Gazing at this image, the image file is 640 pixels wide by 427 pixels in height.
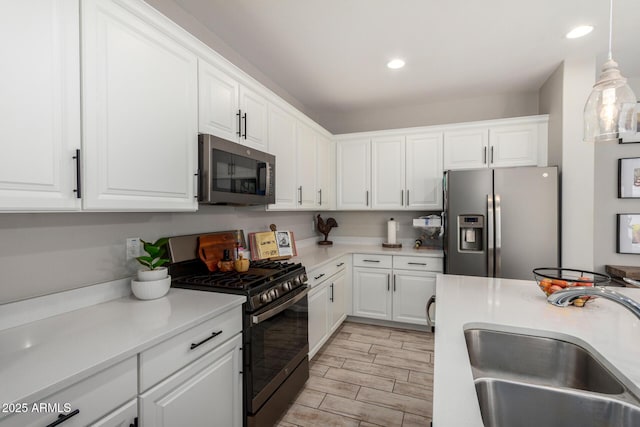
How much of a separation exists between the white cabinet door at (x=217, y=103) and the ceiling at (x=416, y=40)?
0.54 meters

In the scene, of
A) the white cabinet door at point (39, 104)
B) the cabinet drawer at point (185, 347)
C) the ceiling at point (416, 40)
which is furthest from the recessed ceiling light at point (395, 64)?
the cabinet drawer at point (185, 347)

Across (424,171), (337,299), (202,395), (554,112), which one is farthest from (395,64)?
(202,395)

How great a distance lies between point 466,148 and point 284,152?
2055 millimetres

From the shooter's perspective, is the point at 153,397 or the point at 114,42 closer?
the point at 153,397

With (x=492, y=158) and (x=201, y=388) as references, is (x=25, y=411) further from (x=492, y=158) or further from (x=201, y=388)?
(x=492, y=158)

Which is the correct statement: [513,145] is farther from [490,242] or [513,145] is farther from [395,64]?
[395,64]

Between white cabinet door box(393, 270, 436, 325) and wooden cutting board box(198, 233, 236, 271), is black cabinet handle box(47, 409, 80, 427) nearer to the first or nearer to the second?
wooden cutting board box(198, 233, 236, 271)

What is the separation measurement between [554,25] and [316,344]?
3098 mm

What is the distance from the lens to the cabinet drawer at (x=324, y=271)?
8.40 feet

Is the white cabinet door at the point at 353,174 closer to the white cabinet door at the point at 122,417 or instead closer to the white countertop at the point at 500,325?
the white countertop at the point at 500,325

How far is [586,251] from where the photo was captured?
2.78 m

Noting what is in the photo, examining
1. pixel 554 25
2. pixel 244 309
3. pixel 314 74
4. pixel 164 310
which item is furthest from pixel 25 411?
pixel 554 25

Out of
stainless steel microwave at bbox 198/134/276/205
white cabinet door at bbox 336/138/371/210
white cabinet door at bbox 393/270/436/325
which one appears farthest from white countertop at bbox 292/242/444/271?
stainless steel microwave at bbox 198/134/276/205

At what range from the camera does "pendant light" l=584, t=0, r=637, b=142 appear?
1257 millimetres
